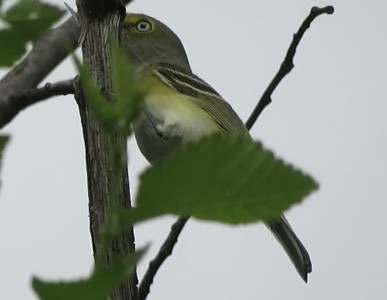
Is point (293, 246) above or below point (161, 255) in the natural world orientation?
below

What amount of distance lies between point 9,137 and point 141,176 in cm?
47

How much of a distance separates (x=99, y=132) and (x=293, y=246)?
2739 mm

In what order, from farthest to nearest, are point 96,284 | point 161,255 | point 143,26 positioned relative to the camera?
1. point 143,26
2. point 161,255
3. point 96,284

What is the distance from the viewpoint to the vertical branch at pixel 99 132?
1193mm

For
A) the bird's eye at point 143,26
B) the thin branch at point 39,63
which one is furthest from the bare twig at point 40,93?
the bird's eye at point 143,26

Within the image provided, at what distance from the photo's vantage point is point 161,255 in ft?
8.68

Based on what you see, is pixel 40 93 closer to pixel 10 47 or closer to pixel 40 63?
pixel 10 47

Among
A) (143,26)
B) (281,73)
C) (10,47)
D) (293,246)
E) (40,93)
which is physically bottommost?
(293,246)

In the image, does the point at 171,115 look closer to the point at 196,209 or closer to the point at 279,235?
the point at 279,235

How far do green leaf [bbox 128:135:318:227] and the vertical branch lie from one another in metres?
0.25

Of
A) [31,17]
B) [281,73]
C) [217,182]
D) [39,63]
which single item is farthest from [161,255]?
[39,63]

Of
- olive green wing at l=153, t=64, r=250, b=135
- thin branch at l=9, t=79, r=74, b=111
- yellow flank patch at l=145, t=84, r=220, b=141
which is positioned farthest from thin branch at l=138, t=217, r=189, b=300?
olive green wing at l=153, t=64, r=250, b=135

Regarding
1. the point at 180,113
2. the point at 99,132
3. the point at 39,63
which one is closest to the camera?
the point at 99,132

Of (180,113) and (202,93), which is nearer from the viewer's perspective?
(180,113)
